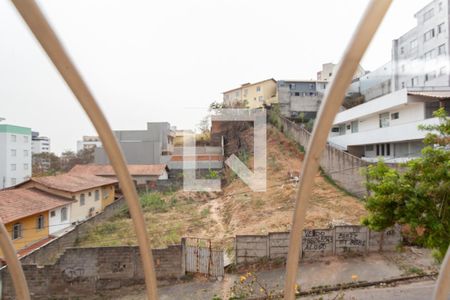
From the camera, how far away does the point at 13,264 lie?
2.21 metres

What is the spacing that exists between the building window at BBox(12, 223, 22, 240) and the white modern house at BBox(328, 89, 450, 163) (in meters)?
15.9

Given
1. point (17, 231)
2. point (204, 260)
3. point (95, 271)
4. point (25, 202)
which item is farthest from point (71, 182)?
point (204, 260)

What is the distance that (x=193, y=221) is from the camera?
1331 cm

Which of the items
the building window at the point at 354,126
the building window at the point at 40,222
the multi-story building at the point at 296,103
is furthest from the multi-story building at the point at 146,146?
the building window at the point at 354,126

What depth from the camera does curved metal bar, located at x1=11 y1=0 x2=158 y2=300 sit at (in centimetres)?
146

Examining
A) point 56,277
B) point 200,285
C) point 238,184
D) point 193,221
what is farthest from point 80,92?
point 238,184

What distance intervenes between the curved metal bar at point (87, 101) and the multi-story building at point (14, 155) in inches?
1038

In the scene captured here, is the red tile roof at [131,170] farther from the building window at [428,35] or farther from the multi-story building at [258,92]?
the building window at [428,35]

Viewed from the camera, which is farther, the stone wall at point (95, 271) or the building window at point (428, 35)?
the building window at point (428, 35)

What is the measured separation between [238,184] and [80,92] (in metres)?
17.1

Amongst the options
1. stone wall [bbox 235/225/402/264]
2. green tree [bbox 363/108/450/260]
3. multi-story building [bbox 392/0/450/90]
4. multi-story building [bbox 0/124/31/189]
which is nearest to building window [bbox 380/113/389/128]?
multi-story building [bbox 392/0/450/90]

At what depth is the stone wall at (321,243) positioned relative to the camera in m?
8.55

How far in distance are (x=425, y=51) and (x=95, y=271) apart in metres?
27.0

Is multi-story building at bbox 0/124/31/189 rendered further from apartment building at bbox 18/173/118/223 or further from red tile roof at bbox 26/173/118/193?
red tile roof at bbox 26/173/118/193
